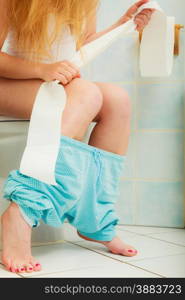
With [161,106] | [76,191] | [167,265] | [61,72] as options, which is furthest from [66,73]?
[161,106]

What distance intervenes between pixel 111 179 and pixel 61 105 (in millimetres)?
220

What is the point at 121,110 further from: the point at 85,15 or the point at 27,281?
the point at 27,281

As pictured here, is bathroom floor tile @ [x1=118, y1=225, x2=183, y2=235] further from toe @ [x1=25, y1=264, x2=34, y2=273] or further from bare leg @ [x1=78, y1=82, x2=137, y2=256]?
toe @ [x1=25, y1=264, x2=34, y2=273]

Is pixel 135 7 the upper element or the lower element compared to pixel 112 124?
upper

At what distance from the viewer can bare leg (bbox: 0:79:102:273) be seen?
78cm

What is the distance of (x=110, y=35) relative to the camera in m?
0.93

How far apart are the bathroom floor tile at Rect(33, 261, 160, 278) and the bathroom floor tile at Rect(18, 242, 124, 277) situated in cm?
2

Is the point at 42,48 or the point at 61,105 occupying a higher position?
the point at 42,48

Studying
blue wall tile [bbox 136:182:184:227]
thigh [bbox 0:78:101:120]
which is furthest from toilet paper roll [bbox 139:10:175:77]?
blue wall tile [bbox 136:182:184:227]

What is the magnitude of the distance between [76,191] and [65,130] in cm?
12

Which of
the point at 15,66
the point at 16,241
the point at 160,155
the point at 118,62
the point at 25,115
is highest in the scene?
the point at 118,62

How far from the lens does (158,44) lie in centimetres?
106

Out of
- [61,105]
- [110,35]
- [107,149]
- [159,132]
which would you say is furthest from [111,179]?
[159,132]

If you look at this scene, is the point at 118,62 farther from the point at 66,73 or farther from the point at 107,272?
the point at 107,272
